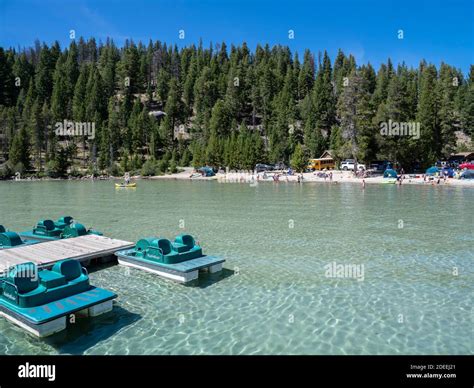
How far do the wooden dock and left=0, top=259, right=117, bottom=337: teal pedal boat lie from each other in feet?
11.4

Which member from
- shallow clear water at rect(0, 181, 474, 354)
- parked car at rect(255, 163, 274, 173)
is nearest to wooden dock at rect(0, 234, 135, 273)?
shallow clear water at rect(0, 181, 474, 354)

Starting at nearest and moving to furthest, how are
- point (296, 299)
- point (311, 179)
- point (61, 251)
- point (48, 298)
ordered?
point (48, 298) → point (296, 299) → point (61, 251) → point (311, 179)

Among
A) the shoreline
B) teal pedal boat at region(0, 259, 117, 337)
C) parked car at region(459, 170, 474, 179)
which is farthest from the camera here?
parked car at region(459, 170, 474, 179)

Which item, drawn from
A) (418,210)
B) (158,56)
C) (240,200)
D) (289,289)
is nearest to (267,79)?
(158,56)

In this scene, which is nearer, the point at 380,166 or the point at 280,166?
the point at 380,166

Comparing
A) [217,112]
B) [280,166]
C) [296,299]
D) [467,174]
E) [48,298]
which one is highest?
[217,112]

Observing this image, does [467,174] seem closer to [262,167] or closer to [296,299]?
[262,167]

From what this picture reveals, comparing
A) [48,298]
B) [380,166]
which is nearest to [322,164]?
[380,166]

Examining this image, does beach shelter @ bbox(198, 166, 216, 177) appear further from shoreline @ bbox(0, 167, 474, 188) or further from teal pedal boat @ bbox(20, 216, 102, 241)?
teal pedal boat @ bbox(20, 216, 102, 241)

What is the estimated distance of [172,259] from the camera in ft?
→ 46.1

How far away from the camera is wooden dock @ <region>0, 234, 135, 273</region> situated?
14249 mm

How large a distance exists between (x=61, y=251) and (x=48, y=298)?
20.4 ft

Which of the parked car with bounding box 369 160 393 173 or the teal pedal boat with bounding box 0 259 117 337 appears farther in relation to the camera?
the parked car with bounding box 369 160 393 173

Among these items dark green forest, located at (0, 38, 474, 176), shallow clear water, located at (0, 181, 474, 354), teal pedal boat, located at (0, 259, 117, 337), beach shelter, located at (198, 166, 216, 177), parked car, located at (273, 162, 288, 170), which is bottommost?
shallow clear water, located at (0, 181, 474, 354)
